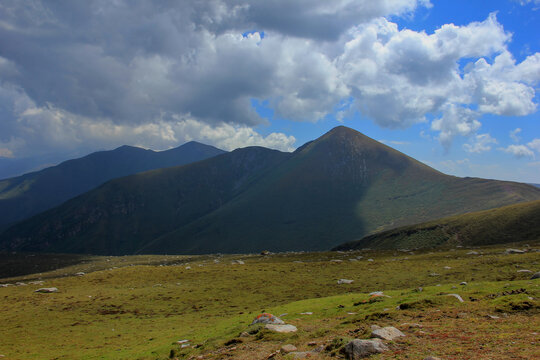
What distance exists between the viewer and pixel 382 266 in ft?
175

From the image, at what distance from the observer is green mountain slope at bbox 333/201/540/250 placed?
95.9 m

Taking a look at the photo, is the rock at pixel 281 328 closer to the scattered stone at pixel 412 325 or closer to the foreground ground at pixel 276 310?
the foreground ground at pixel 276 310

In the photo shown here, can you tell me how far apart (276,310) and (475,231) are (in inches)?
4038

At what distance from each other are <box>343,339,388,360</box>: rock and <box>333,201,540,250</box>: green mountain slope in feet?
317

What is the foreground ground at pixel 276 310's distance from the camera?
1713cm

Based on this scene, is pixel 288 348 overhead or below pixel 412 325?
below

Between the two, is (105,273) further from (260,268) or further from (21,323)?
(260,268)

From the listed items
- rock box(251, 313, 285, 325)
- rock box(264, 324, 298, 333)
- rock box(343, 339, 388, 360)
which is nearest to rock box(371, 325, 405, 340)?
rock box(343, 339, 388, 360)

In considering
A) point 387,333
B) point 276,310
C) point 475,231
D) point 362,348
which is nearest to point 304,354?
point 362,348

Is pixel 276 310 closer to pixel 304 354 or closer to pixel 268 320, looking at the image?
pixel 268 320

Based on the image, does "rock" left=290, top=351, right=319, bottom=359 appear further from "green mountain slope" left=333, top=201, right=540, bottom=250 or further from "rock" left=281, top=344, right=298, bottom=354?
"green mountain slope" left=333, top=201, right=540, bottom=250

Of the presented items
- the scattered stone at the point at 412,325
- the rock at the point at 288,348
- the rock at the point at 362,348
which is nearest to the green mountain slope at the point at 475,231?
the scattered stone at the point at 412,325

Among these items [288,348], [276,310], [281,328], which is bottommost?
[276,310]

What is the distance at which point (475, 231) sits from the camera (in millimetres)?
106188
